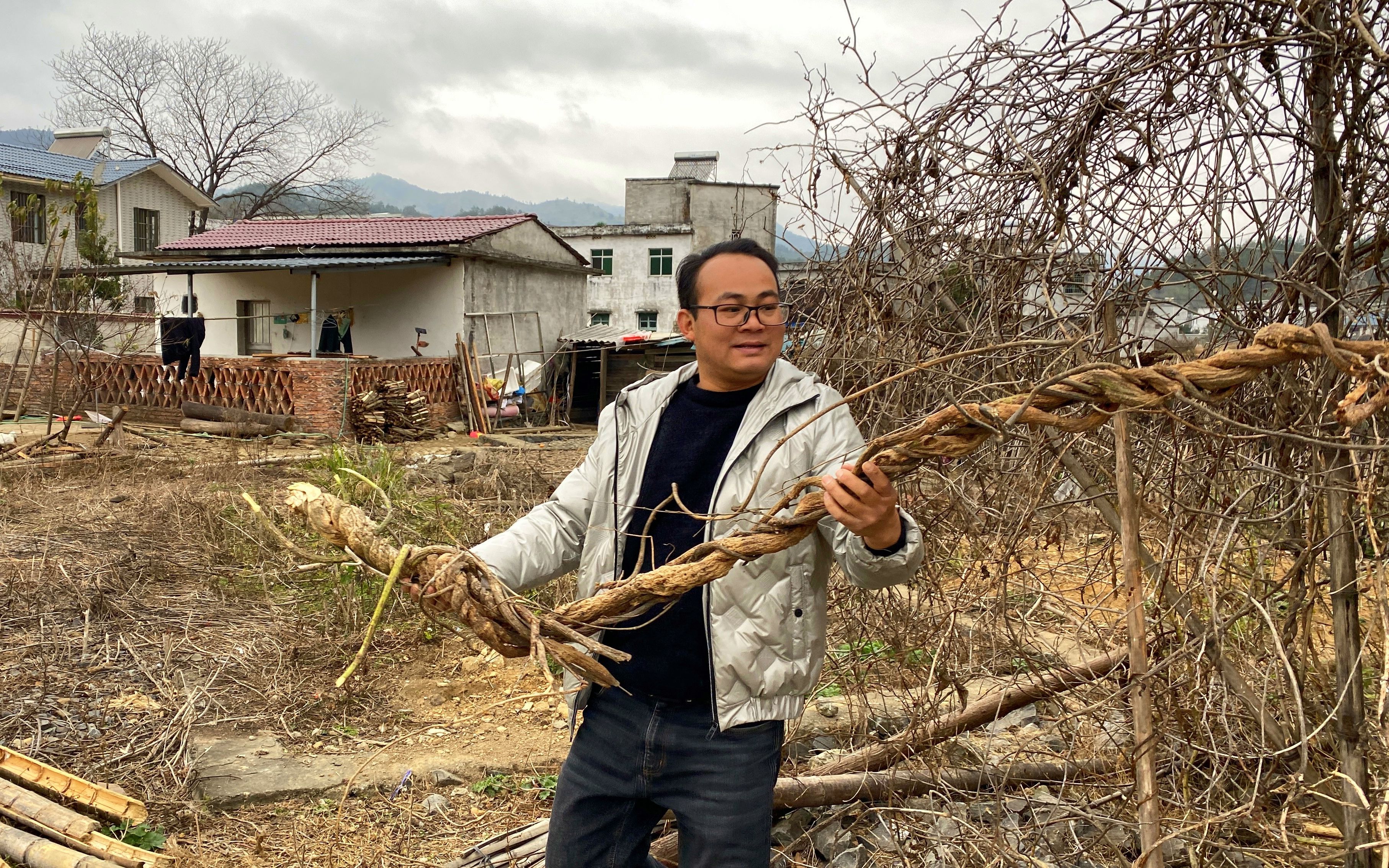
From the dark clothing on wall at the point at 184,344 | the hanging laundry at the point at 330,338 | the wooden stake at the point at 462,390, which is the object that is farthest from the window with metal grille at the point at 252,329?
the wooden stake at the point at 462,390

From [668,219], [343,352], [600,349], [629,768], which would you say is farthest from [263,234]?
[629,768]

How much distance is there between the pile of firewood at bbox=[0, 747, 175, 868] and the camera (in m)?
3.05

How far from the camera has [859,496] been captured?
63.0 inches

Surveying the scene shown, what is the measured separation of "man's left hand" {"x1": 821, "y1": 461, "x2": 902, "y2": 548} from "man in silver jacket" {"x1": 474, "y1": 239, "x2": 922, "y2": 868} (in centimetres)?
17

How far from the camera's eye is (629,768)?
2.04 metres

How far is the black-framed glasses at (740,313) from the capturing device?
202 cm

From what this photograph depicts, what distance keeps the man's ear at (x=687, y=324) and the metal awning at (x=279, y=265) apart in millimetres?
16770

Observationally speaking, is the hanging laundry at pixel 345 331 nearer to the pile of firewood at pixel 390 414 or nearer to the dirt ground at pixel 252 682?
the pile of firewood at pixel 390 414

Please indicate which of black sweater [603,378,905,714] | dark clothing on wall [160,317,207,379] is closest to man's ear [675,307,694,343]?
black sweater [603,378,905,714]

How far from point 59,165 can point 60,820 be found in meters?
33.5

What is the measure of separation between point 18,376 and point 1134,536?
2061 cm

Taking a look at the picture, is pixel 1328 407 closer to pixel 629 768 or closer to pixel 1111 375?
pixel 1111 375

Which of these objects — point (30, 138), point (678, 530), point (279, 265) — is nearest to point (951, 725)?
point (678, 530)

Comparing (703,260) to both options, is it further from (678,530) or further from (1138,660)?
(1138,660)
